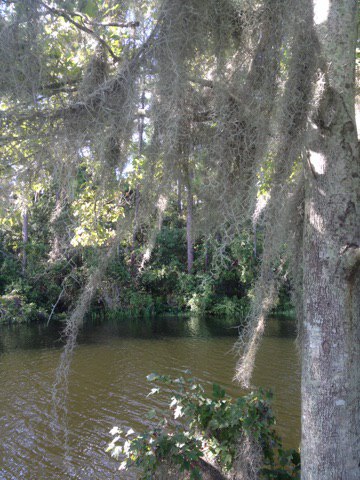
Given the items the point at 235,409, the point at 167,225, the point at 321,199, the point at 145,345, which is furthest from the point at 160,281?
the point at 321,199

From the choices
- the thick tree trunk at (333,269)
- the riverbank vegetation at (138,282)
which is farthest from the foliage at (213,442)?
the riverbank vegetation at (138,282)

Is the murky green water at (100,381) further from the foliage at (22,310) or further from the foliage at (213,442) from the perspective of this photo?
the foliage at (213,442)

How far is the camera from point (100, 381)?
9.63m

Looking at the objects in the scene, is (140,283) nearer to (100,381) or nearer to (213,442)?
(100,381)

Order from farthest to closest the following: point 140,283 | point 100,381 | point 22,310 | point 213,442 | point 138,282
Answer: point 140,283 < point 138,282 < point 22,310 < point 100,381 < point 213,442

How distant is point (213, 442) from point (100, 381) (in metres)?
6.59

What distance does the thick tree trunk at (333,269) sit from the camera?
2.15 meters

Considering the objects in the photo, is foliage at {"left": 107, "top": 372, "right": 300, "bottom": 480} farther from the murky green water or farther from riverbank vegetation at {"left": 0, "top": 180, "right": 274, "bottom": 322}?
riverbank vegetation at {"left": 0, "top": 180, "right": 274, "bottom": 322}

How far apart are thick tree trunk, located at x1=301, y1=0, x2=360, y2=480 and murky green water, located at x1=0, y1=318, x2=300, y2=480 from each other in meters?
2.36

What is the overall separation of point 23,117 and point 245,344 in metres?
1.96

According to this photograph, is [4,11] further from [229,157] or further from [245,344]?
[245,344]

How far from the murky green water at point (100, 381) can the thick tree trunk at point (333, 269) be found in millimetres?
2361

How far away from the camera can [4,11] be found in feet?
8.88

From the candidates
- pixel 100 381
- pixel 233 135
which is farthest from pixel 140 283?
pixel 233 135
